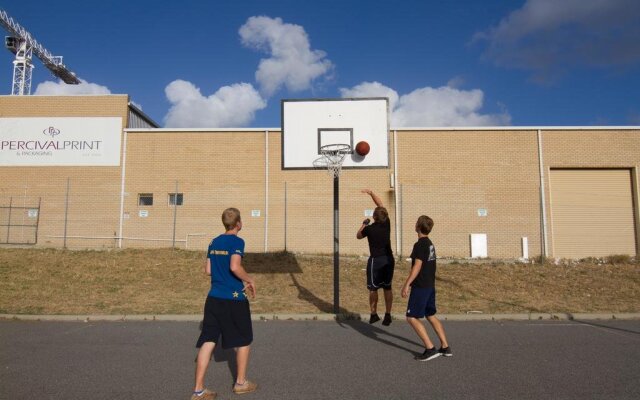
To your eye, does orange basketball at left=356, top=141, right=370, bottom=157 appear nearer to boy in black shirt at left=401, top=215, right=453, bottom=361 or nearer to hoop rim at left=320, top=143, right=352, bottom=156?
hoop rim at left=320, top=143, right=352, bottom=156

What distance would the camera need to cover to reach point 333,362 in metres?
5.90

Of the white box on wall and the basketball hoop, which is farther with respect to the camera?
the white box on wall

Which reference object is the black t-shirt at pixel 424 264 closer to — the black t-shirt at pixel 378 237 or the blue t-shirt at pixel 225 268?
the black t-shirt at pixel 378 237

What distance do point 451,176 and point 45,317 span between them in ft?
51.7

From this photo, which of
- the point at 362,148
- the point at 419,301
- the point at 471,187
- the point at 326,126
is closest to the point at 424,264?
the point at 419,301

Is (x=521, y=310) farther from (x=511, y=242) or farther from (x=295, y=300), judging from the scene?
(x=511, y=242)

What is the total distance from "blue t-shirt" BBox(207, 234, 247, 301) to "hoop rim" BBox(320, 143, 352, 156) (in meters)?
5.75

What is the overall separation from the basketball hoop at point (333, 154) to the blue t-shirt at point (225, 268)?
549 centimetres

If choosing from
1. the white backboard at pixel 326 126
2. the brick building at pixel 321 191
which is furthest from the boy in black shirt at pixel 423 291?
the brick building at pixel 321 191

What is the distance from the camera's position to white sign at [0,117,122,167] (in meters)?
20.7

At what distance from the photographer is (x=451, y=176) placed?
66.1ft

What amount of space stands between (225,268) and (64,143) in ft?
63.3

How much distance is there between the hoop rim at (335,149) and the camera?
33.3 ft

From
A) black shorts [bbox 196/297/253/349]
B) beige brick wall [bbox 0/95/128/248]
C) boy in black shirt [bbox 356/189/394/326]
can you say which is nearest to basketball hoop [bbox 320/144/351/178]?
boy in black shirt [bbox 356/189/394/326]
